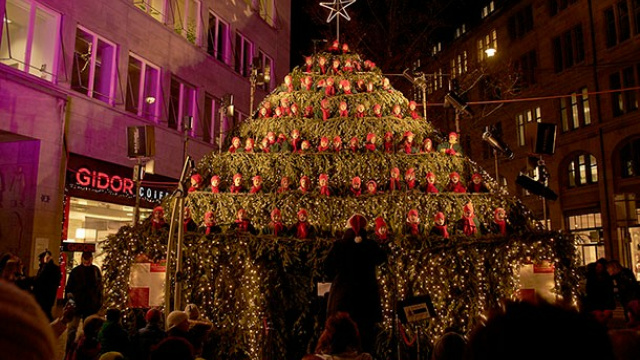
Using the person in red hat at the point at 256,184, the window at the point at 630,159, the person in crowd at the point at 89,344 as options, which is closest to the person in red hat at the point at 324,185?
the person in red hat at the point at 256,184

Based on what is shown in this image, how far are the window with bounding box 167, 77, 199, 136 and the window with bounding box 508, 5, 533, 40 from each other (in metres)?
23.6

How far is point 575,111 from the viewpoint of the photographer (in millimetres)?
29531

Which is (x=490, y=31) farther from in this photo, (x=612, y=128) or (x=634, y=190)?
(x=634, y=190)

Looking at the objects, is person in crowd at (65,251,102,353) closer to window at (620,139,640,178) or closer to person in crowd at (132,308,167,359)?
person in crowd at (132,308,167,359)

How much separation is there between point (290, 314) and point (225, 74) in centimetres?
1626

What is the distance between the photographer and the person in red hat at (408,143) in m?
9.83

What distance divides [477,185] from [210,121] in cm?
1499

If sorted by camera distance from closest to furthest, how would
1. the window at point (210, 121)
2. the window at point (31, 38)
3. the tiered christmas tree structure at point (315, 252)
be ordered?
1. the tiered christmas tree structure at point (315, 252)
2. the window at point (31, 38)
3. the window at point (210, 121)

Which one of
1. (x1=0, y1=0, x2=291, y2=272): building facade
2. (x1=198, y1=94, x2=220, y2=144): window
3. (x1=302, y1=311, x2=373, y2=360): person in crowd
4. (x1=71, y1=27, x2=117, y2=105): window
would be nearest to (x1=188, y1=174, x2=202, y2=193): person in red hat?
(x1=0, y1=0, x2=291, y2=272): building facade

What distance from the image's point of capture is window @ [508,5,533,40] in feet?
112

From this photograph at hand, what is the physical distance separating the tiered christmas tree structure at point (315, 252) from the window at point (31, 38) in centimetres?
685

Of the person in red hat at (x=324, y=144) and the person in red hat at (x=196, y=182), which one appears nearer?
the person in red hat at (x=196, y=182)

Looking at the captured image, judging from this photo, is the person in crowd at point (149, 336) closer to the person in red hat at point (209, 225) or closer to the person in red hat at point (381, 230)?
the person in red hat at point (209, 225)

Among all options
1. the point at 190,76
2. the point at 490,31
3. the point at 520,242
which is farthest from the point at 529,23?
the point at 520,242
